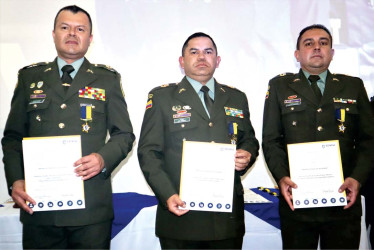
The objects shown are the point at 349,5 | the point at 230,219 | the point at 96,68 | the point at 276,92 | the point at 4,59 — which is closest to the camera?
the point at 230,219

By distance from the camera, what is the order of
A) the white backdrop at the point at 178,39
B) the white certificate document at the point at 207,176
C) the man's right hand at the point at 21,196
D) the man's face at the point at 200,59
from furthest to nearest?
the white backdrop at the point at 178,39, the man's face at the point at 200,59, the white certificate document at the point at 207,176, the man's right hand at the point at 21,196

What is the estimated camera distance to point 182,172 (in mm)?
2125

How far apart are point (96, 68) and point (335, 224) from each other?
6.45 ft

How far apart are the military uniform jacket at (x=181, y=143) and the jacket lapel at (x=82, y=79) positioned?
0.44m

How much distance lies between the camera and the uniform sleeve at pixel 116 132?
2.15 m

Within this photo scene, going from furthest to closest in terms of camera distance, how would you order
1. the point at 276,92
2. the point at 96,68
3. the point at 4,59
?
the point at 4,59 < the point at 276,92 < the point at 96,68

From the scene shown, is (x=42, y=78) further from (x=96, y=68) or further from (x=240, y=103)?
(x=240, y=103)

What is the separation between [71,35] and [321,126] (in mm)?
1862

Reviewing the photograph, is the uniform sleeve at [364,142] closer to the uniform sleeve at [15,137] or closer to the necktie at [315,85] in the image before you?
the necktie at [315,85]

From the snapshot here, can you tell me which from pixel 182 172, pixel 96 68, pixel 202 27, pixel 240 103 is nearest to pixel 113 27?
pixel 202 27

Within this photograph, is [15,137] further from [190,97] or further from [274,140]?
[274,140]

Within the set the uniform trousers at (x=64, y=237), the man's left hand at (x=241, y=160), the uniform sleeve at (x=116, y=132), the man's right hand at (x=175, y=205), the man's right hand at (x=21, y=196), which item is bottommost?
the uniform trousers at (x=64, y=237)

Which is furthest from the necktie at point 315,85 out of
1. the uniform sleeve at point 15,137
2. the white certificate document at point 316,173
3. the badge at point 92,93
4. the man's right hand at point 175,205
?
the uniform sleeve at point 15,137

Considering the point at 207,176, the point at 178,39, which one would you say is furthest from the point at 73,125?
the point at 178,39
